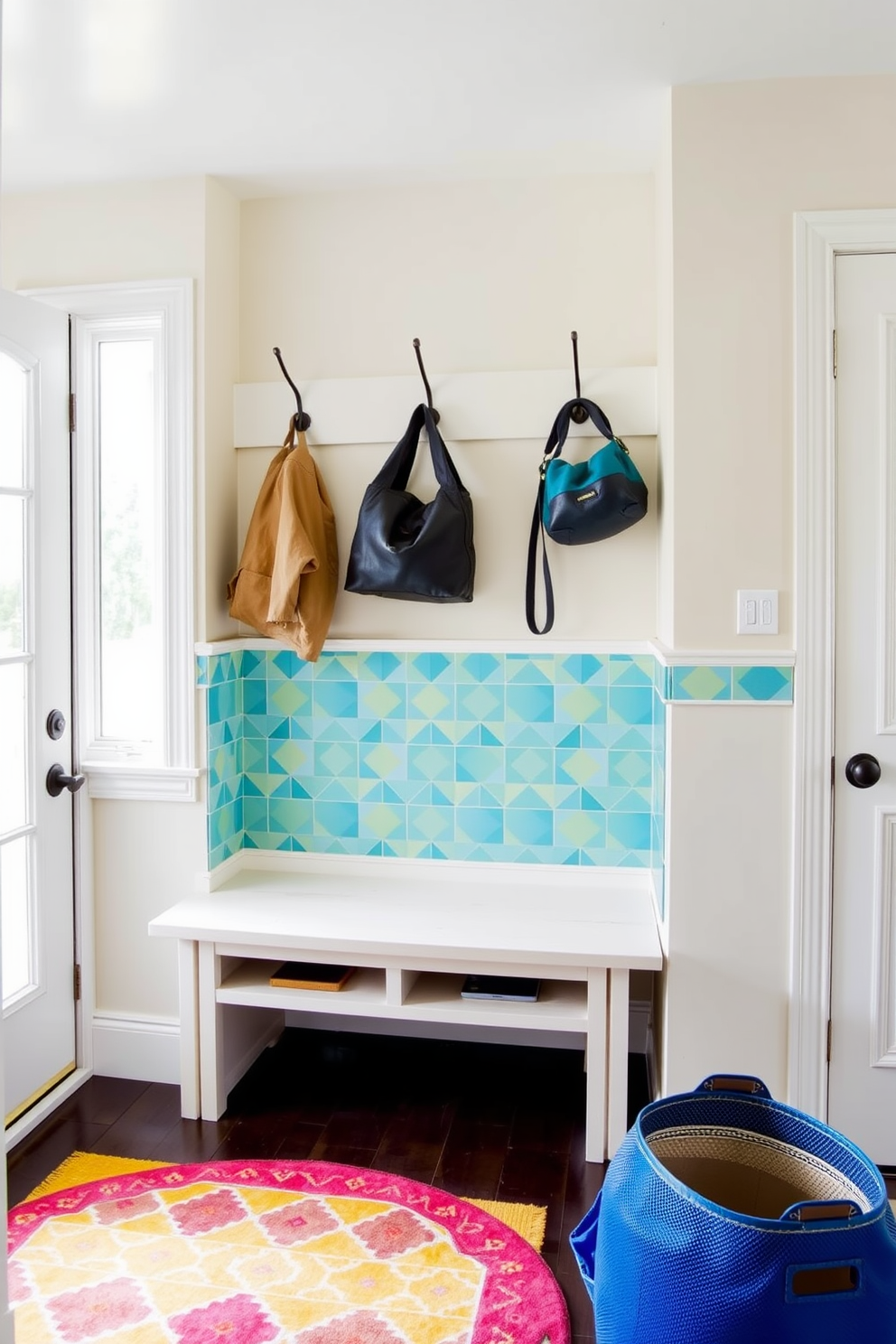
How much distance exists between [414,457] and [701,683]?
3.32 feet

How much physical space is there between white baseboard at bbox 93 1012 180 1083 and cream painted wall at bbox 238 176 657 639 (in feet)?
3.98

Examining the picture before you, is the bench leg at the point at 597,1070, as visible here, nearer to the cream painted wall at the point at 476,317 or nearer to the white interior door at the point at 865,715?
the white interior door at the point at 865,715

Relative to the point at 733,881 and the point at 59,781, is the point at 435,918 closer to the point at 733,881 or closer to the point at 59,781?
the point at 733,881

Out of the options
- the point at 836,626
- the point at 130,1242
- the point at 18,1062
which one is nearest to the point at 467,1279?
the point at 130,1242

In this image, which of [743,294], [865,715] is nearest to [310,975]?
[865,715]

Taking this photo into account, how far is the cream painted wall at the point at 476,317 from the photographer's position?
2.69m

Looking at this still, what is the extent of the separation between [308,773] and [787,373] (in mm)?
1649

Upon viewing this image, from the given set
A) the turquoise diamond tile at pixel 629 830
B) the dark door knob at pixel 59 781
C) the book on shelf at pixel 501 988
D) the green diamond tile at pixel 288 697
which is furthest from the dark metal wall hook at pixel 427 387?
the book on shelf at pixel 501 988

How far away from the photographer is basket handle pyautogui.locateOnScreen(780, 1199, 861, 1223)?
3.86ft

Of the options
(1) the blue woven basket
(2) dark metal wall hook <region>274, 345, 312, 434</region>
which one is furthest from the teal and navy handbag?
(1) the blue woven basket

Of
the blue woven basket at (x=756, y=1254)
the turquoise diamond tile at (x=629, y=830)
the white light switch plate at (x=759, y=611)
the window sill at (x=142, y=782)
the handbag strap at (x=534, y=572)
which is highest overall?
the handbag strap at (x=534, y=572)

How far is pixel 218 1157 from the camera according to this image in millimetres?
2379

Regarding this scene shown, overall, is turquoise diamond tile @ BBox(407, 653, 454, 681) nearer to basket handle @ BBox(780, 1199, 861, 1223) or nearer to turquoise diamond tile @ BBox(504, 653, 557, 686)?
turquoise diamond tile @ BBox(504, 653, 557, 686)

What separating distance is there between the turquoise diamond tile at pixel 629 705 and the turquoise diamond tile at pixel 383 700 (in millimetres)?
582
